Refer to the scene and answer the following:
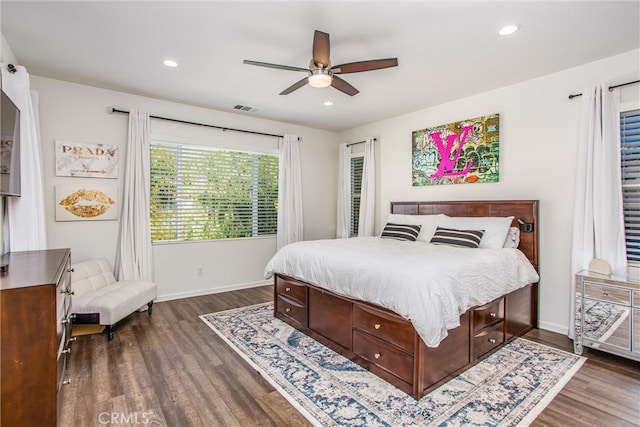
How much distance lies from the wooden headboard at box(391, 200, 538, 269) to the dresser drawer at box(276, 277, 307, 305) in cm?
221

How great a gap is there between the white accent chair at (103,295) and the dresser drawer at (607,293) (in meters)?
4.36

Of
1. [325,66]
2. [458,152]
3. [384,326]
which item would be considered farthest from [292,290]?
[458,152]

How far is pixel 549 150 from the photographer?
345 centimetres

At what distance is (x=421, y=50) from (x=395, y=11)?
70 cm

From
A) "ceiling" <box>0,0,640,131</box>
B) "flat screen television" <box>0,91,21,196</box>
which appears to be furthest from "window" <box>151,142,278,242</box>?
"flat screen television" <box>0,91,21,196</box>

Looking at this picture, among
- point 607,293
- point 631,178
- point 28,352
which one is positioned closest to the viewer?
point 28,352

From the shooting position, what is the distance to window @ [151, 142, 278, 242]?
446 cm

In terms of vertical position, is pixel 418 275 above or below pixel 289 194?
below

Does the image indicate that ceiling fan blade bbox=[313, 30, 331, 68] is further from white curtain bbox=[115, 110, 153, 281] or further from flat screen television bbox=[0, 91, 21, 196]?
white curtain bbox=[115, 110, 153, 281]

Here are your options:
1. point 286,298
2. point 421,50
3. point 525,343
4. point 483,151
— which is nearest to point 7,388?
point 286,298

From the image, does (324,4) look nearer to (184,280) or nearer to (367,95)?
(367,95)

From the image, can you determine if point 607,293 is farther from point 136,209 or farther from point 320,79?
point 136,209

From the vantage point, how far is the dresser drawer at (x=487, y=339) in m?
2.66

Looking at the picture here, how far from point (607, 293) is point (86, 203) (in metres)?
5.45
